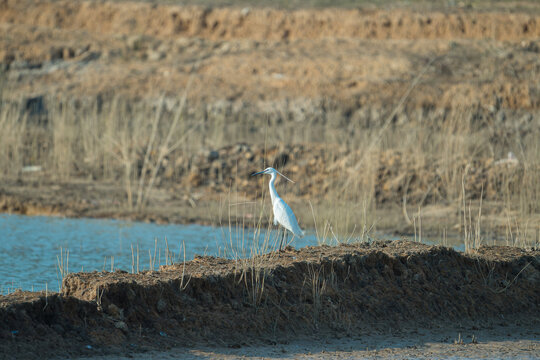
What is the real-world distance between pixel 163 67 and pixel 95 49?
341cm

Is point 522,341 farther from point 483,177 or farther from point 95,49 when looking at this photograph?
point 95,49

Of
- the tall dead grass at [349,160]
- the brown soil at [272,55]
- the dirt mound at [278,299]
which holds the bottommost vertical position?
the dirt mound at [278,299]

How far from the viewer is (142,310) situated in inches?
216

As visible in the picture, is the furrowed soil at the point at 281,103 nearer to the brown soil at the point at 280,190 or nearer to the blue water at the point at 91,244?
the brown soil at the point at 280,190

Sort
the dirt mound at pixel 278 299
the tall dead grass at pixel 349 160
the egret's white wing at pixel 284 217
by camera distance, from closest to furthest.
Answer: the dirt mound at pixel 278 299 < the egret's white wing at pixel 284 217 < the tall dead grass at pixel 349 160

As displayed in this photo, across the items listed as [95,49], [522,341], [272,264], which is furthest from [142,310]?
[95,49]

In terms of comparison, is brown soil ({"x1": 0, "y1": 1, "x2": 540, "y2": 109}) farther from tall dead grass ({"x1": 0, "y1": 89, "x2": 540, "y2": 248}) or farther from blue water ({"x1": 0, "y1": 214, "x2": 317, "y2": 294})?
blue water ({"x1": 0, "y1": 214, "x2": 317, "y2": 294})

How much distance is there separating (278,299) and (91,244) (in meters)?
4.49

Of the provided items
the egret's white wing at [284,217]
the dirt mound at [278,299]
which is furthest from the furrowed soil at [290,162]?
the egret's white wing at [284,217]

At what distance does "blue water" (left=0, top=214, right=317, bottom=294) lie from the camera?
26.2 ft

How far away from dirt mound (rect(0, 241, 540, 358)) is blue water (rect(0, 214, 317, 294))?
1.27m

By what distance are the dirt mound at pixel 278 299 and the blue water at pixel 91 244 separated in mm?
1272

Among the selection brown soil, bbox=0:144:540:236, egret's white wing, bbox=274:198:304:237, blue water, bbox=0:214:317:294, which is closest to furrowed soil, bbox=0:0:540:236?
brown soil, bbox=0:144:540:236

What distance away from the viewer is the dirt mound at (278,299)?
518cm
